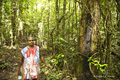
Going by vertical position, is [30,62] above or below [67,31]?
below

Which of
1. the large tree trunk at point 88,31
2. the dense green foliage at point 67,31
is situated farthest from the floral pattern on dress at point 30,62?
the large tree trunk at point 88,31

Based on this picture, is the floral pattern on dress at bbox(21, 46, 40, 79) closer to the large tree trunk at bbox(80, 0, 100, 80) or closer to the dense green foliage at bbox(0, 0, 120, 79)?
the dense green foliage at bbox(0, 0, 120, 79)

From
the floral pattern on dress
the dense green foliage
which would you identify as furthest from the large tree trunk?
the floral pattern on dress

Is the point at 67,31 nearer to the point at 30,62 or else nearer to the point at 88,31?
the point at 88,31

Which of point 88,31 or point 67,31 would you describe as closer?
point 88,31

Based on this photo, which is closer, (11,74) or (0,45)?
(11,74)

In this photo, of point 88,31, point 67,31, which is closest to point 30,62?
point 88,31

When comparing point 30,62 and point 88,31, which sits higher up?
point 88,31

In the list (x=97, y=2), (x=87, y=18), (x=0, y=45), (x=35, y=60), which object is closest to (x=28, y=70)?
(x=35, y=60)

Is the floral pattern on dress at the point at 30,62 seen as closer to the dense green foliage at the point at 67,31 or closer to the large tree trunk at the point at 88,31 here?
the dense green foliage at the point at 67,31

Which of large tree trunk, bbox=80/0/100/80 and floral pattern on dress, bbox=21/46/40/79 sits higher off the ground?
large tree trunk, bbox=80/0/100/80

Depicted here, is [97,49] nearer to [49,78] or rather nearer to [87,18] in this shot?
[87,18]

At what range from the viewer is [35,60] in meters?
3.72

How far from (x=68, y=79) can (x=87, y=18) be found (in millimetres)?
2673
